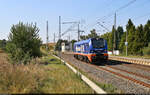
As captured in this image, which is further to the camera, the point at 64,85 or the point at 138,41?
the point at 138,41

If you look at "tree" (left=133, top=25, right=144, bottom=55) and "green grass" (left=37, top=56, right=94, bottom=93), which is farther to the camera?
"tree" (left=133, top=25, right=144, bottom=55)

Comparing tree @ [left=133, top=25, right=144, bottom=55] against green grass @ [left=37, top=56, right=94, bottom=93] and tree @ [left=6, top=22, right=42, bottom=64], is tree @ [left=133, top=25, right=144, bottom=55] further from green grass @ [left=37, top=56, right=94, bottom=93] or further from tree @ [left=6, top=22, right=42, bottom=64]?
green grass @ [left=37, top=56, right=94, bottom=93]

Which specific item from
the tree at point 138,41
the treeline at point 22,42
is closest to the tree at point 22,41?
the treeline at point 22,42

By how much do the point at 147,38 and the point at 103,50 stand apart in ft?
80.7

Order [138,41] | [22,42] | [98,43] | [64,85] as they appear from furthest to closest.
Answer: [138,41] < [98,43] < [22,42] < [64,85]

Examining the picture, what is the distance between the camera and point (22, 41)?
16969 mm

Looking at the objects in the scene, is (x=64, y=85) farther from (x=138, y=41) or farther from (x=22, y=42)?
(x=138, y=41)

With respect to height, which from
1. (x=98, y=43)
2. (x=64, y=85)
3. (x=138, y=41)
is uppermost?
(x=138, y=41)


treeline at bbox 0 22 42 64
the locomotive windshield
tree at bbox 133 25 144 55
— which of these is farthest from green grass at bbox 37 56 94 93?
tree at bbox 133 25 144 55

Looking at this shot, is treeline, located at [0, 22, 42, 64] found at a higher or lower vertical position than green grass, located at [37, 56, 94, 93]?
higher

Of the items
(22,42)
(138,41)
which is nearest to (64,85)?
(22,42)

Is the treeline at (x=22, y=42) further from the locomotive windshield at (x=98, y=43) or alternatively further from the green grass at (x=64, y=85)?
the green grass at (x=64, y=85)

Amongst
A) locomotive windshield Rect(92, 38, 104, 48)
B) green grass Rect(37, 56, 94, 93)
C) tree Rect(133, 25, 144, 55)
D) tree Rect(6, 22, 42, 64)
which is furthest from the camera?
tree Rect(133, 25, 144, 55)

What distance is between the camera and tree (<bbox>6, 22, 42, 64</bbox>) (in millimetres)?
16047
